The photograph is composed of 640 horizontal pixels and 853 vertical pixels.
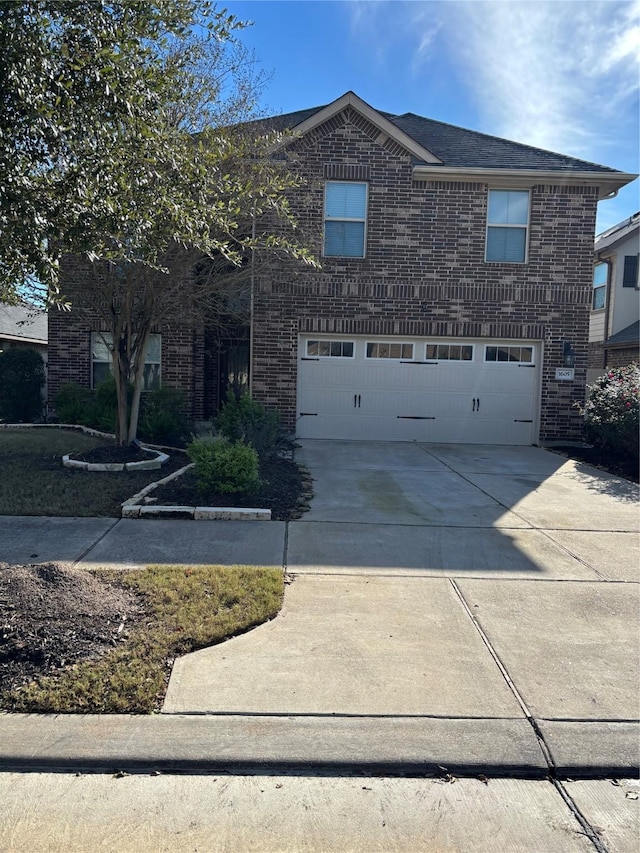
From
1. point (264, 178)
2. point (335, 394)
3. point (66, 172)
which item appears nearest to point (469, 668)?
point (66, 172)

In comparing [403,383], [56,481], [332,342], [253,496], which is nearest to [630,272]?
[403,383]

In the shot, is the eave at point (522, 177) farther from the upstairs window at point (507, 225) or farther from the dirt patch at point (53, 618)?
the dirt patch at point (53, 618)

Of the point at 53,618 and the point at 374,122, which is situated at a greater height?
the point at 374,122

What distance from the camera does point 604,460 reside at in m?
11.7

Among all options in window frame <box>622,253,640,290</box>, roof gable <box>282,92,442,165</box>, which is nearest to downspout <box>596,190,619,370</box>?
window frame <box>622,253,640,290</box>

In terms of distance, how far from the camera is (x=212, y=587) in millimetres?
4680

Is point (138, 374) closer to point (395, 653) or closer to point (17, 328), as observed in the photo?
point (395, 653)

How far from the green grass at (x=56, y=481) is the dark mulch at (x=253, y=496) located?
1.59ft

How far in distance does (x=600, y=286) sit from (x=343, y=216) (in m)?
11.8

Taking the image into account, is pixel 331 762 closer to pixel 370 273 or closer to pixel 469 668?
pixel 469 668

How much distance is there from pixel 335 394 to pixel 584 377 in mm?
5540

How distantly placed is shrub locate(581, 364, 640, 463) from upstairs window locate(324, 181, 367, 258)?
5703mm

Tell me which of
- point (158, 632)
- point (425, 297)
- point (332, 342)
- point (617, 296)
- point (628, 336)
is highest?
point (617, 296)

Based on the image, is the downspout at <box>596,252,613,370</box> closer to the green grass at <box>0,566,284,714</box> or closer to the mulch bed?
the green grass at <box>0,566,284,714</box>
